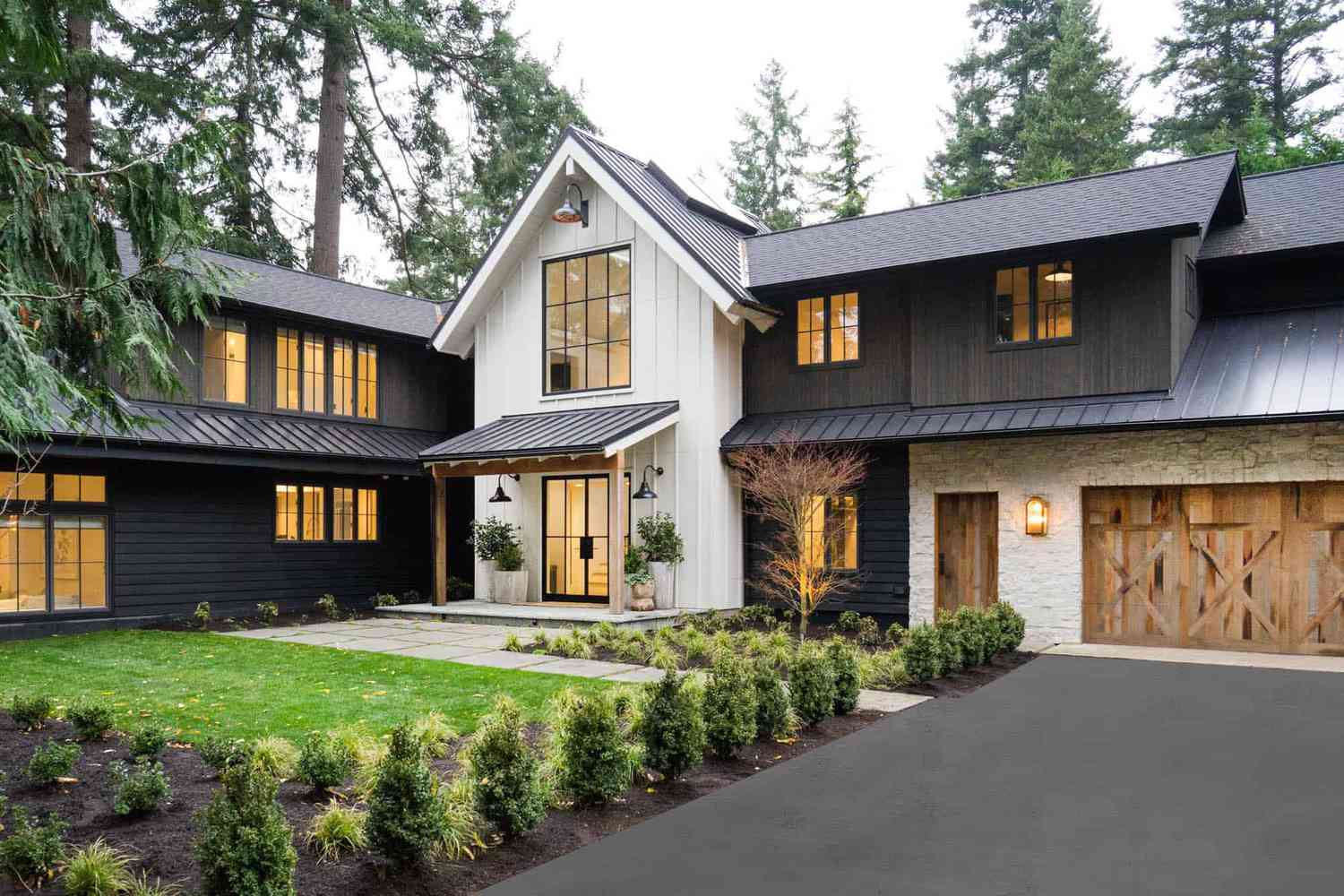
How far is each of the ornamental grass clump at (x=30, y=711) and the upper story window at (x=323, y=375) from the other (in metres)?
9.45

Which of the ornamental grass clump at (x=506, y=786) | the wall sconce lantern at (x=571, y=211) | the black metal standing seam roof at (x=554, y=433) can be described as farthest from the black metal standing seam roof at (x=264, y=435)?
the ornamental grass clump at (x=506, y=786)

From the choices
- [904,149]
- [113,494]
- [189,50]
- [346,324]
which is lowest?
[113,494]

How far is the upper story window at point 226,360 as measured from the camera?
1484 centimetres

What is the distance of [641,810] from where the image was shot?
532 cm

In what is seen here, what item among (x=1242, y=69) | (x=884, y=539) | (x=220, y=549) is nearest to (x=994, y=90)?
(x=1242, y=69)

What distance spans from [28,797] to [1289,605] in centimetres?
1202

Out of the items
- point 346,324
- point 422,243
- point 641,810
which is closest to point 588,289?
point 346,324

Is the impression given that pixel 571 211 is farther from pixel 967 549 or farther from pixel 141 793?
pixel 141 793

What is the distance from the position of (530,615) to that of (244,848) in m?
9.99

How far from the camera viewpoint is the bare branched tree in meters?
12.6

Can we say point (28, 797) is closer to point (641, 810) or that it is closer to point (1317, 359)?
point (641, 810)

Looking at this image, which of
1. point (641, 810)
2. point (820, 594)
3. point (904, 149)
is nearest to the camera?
point (641, 810)

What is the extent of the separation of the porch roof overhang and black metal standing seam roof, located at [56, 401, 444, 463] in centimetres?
143

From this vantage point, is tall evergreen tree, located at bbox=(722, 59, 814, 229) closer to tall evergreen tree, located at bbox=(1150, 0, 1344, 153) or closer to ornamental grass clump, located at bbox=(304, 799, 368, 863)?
tall evergreen tree, located at bbox=(1150, 0, 1344, 153)
